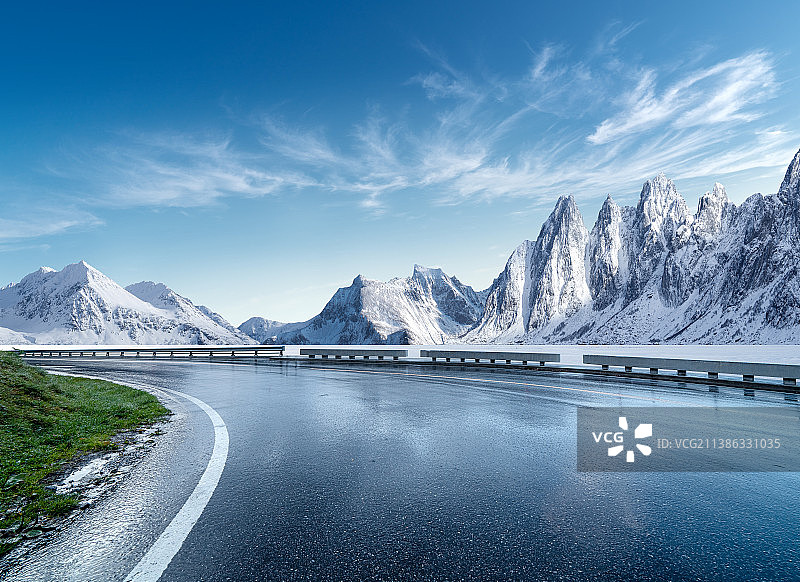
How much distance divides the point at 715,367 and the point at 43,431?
66.7 feet

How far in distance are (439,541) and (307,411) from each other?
7.57 m

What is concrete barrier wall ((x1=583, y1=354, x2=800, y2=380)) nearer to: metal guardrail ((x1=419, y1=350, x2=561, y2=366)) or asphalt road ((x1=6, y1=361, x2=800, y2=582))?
metal guardrail ((x1=419, y1=350, x2=561, y2=366))

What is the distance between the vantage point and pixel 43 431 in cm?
816

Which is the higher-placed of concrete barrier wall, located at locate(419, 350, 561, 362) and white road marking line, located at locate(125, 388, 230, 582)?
concrete barrier wall, located at locate(419, 350, 561, 362)

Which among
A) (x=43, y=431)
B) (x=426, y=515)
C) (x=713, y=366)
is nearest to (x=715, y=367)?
(x=713, y=366)

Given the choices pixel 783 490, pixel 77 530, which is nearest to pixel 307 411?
pixel 77 530

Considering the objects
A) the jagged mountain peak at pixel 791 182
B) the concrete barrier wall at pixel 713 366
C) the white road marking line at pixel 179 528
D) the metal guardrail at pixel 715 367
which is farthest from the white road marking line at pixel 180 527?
the jagged mountain peak at pixel 791 182

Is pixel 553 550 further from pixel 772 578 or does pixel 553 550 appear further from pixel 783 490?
pixel 783 490

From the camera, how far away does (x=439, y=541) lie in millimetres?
3701

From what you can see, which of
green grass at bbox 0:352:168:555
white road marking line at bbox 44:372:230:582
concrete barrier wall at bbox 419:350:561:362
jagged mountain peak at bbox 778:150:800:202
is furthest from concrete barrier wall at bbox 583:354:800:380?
jagged mountain peak at bbox 778:150:800:202

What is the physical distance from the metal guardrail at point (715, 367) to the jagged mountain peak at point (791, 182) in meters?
217

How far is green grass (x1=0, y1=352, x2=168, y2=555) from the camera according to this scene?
14.8ft

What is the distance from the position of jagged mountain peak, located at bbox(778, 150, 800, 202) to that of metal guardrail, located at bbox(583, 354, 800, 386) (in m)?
217

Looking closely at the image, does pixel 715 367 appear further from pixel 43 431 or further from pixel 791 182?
pixel 791 182
